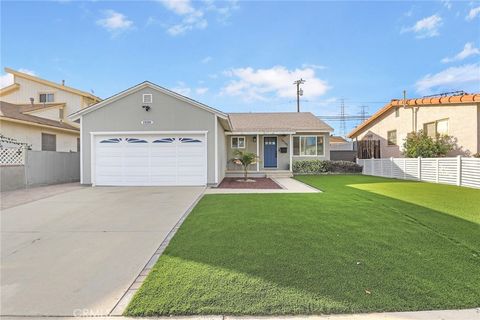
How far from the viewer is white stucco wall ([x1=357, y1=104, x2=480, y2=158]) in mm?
12508

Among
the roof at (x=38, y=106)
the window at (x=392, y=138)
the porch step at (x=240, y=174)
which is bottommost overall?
the porch step at (x=240, y=174)

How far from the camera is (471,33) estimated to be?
532 inches

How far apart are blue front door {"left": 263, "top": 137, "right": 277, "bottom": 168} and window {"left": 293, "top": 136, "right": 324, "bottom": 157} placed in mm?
1562

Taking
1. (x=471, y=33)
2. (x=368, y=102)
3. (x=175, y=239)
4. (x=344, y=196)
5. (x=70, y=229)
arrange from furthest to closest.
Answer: (x=368, y=102)
(x=471, y=33)
(x=344, y=196)
(x=70, y=229)
(x=175, y=239)

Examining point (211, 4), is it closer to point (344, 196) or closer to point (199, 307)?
point (344, 196)

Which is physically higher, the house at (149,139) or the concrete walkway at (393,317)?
the house at (149,139)

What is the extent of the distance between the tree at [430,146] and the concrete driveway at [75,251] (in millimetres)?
12516

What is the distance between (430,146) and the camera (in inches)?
519

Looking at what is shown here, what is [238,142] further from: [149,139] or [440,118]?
[440,118]

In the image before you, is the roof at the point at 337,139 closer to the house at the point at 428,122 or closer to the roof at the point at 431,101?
the house at the point at 428,122

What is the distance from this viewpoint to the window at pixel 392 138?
691 inches

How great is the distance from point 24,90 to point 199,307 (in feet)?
84.3

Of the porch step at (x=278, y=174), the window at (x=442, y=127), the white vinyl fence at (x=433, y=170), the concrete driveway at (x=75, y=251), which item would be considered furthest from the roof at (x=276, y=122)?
the concrete driveway at (x=75, y=251)

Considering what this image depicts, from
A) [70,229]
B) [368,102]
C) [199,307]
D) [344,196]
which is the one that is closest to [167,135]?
[70,229]
